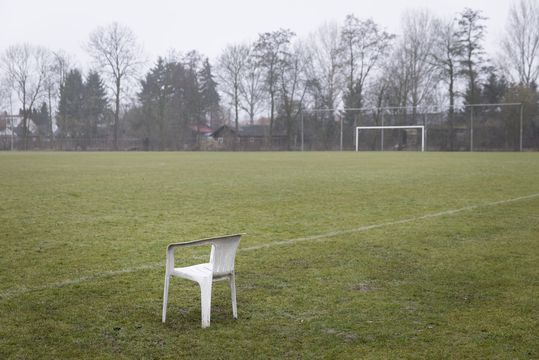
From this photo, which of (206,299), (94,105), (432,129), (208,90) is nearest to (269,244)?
(206,299)

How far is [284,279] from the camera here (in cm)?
610

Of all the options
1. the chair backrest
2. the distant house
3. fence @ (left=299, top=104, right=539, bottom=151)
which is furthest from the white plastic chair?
the distant house

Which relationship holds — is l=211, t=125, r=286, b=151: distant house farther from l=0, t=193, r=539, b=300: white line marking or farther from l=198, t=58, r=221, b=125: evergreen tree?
l=0, t=193, r=539, b=300: white line marking

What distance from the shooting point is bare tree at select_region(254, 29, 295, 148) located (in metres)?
67.9

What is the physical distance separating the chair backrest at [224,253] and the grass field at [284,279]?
418 millimetres

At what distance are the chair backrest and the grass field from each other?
1.37 feet

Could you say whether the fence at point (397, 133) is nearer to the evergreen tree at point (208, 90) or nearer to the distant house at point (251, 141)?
the distant house at point (251, 141)

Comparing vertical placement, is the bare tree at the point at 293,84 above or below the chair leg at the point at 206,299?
above

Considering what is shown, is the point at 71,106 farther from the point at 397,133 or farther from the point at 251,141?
the point at 397,133

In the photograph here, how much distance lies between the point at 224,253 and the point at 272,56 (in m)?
65.0

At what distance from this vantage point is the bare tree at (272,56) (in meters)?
67.9

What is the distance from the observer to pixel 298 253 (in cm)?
741

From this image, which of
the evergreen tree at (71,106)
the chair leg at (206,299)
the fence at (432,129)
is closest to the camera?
the chair leg at (206,299)

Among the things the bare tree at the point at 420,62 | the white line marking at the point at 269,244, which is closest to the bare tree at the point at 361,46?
the bare tree at the point at 420,62
